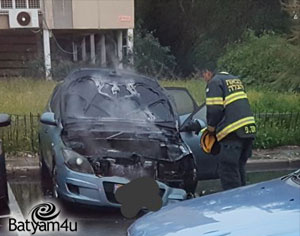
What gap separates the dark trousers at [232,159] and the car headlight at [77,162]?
143cm

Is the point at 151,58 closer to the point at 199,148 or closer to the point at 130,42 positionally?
the point at 130,42

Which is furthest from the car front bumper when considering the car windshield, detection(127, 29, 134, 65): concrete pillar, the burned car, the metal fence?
detection(127, 29, 134, 65): concrete pillar

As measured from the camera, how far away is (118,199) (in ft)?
18.7

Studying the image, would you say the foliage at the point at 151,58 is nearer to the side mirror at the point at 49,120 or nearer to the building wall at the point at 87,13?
the building wall at the point at 87,13

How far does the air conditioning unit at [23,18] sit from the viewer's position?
1872 cm

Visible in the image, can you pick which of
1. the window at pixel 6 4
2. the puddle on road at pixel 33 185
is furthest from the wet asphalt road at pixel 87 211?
the window at pixel 6 4

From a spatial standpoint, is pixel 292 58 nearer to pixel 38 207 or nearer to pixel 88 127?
pixel 88 127

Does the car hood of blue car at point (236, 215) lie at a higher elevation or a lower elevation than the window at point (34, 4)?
higher

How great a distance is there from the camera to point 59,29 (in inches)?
792

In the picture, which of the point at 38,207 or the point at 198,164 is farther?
the point at 198,164

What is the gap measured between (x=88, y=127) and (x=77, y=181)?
83 cm

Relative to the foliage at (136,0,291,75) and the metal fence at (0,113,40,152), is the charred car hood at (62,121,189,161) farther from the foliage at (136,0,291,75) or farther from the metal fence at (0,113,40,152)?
the foliage at (136,0,291,75)

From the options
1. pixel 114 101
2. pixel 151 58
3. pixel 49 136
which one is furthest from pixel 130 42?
pixel 49 136

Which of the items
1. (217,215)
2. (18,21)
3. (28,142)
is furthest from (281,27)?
(217,215)
